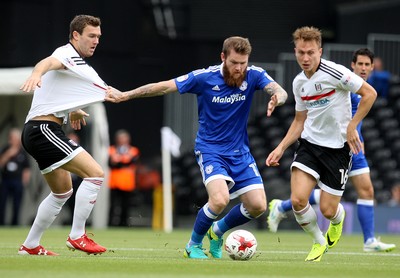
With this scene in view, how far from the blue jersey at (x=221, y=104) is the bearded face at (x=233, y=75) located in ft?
0.20

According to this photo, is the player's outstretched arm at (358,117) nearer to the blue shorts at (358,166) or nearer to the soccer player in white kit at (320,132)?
the soccer player in white kit at (320,132)

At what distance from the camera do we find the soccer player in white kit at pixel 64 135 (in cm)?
988

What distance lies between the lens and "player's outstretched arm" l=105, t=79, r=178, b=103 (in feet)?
33.3

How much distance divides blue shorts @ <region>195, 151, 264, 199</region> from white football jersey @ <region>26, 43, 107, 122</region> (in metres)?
1.31

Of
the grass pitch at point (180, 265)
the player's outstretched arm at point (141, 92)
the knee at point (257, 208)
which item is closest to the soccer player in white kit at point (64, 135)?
the player's outstretched arm at point (141, 92)

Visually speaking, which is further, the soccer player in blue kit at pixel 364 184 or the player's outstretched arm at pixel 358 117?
the soccer player in blue kit at pixel 364 184

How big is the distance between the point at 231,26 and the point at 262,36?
972mm

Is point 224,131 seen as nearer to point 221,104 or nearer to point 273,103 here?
point 221,104

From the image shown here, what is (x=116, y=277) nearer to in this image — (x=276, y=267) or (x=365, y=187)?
(x=276, y=267)

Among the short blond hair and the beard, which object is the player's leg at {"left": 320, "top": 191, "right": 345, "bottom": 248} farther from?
the short blond hair

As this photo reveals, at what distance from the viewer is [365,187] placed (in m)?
13.0

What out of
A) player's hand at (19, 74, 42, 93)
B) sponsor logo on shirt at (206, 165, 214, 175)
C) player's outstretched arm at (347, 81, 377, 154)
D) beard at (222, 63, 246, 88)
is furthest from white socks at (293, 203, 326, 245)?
player's hand at (19, 74, 42, 93)

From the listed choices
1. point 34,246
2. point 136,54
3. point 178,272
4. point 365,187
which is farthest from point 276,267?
point 136,54

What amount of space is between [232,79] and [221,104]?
0.92ft
